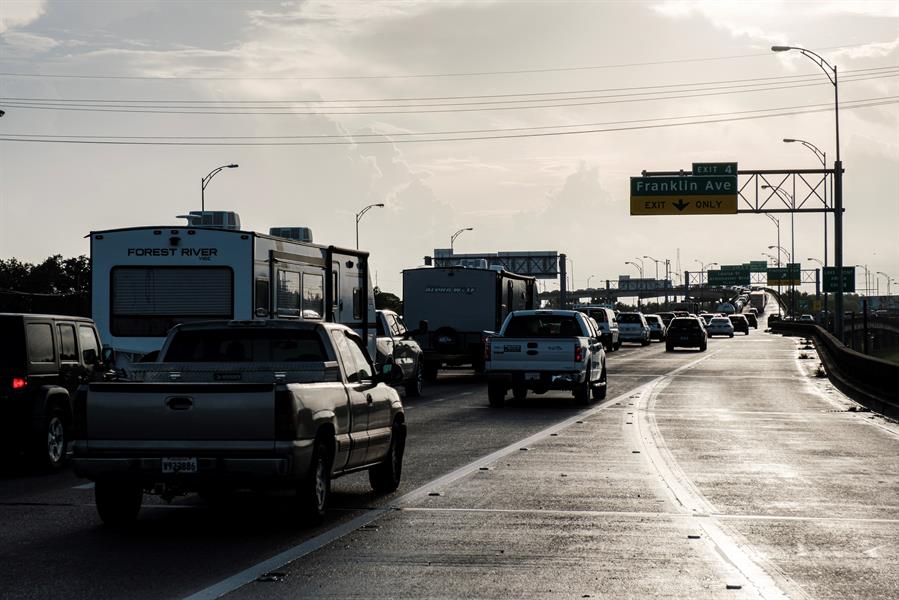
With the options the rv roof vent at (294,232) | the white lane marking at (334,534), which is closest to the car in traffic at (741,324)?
the rv roof vent at (294,232)

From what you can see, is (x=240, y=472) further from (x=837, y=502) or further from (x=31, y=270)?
(x=31, y=270)

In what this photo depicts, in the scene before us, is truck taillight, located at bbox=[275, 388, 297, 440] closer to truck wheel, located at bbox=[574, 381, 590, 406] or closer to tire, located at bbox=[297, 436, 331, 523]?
tire, located at bbox=[297, 436, 331, 523]

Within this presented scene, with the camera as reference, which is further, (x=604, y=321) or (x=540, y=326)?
(x=604, y=321)

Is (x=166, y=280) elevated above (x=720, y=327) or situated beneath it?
elevated above

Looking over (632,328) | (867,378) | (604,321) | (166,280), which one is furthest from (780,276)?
(166,280)

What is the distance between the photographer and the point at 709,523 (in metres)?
11.5

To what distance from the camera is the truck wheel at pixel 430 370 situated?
4059 centimetres

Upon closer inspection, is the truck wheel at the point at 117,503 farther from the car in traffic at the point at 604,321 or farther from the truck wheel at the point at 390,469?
the car in traffic at the point at 604,321

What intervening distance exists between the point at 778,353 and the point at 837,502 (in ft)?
169

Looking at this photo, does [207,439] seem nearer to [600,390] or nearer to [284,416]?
[284,416]

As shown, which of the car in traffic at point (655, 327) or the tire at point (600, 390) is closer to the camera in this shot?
the tire at point (600, 390)

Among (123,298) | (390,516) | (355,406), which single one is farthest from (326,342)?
(123,298)

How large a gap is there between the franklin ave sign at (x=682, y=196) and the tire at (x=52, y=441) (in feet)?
153

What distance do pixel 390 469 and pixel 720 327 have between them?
292ft
